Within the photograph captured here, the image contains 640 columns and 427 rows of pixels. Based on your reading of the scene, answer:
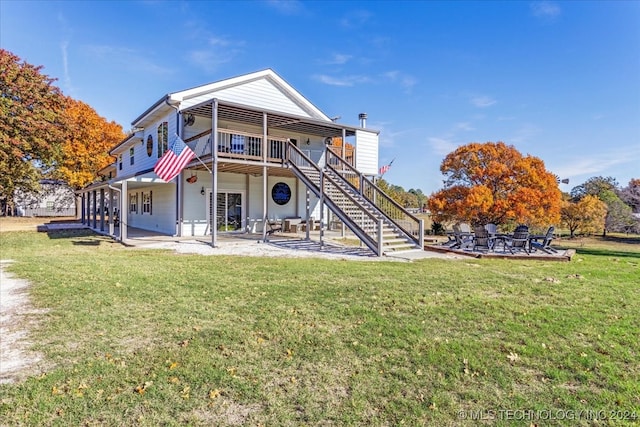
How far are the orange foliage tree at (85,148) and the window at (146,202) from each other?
16.0 meters

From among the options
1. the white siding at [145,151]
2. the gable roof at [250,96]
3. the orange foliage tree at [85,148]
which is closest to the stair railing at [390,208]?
the gable roof at [250,96]

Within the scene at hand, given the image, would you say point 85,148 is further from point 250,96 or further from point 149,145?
point 250,96

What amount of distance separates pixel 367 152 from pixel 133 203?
1556 cm

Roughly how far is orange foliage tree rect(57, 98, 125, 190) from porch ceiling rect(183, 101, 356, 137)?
23.7m

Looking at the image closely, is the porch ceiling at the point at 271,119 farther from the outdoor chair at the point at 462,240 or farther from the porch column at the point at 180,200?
the outdoor chair at the point at 462,240

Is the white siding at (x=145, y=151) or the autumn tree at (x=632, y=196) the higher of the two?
the white siding at (x=145, y=151)

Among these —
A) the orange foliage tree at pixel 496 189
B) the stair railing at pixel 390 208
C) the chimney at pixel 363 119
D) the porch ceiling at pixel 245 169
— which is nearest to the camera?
the stair railing at pixel 390 208

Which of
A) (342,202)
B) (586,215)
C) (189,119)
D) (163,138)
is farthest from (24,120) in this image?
(586,215)

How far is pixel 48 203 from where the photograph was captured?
43.5 meters

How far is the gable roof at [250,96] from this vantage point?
53.0 ft

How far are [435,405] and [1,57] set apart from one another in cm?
2686

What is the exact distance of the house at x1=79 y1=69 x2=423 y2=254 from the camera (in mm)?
13812

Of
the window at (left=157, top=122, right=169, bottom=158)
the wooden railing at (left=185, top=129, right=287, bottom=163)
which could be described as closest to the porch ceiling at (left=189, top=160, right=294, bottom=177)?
the wooden railing at (left=185, top=129, right=287, bottom=163)

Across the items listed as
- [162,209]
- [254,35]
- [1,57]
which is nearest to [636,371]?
[162,209]
